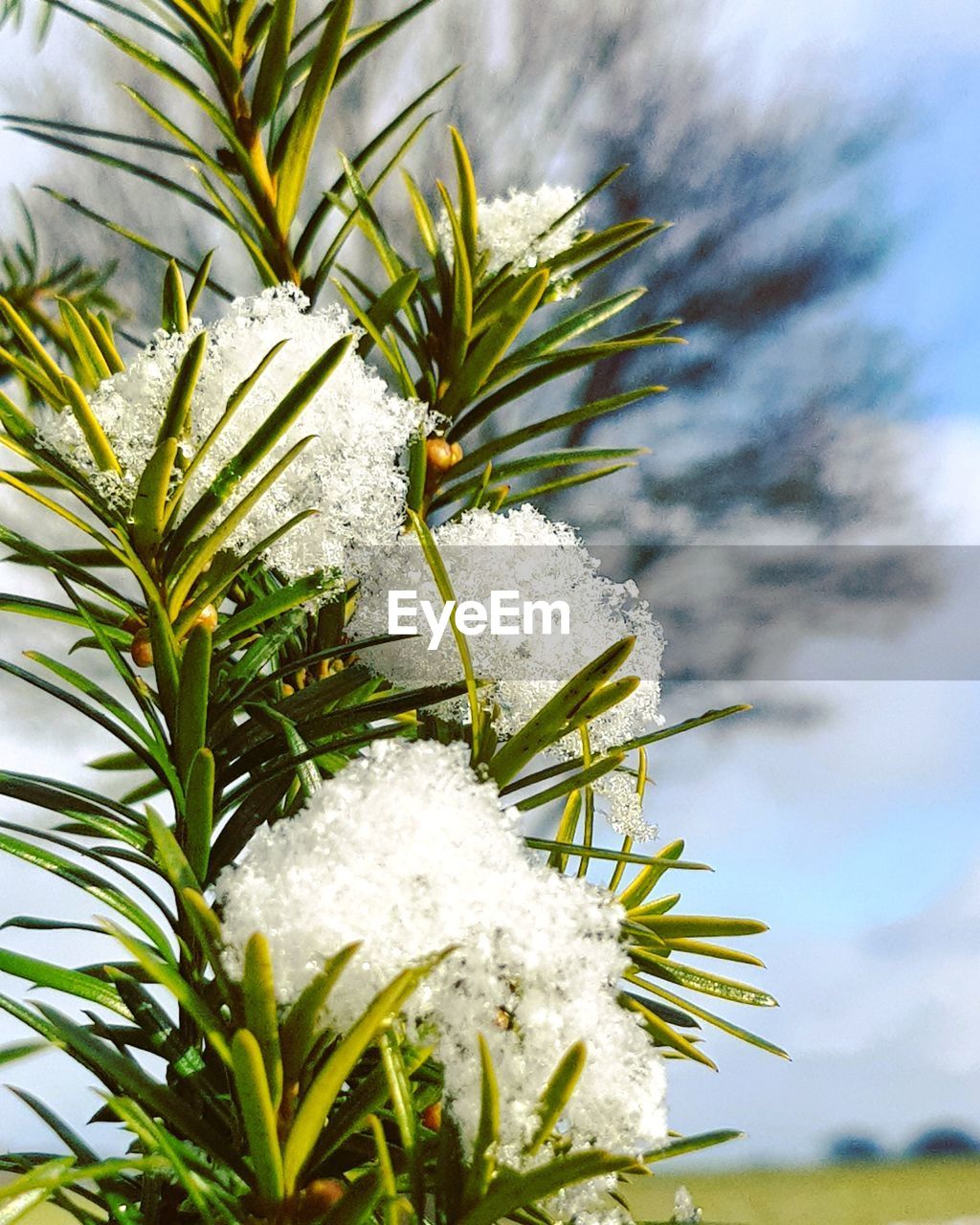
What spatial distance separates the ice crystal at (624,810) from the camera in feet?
1.61

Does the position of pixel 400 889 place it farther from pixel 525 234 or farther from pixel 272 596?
pixel 525 234

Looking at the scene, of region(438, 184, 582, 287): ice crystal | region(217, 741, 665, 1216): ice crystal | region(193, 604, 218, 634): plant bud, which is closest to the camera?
region(217, 741, 665, 1216): ice crystal

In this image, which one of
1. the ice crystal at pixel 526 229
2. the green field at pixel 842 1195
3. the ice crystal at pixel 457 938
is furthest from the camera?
the green field at pixel 842 1195

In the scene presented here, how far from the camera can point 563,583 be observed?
0.44m

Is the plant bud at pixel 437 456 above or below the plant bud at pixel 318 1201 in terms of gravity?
above

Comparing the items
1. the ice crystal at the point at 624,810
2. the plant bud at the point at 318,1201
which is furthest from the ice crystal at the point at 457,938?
the ice crystal at the point at 624,810

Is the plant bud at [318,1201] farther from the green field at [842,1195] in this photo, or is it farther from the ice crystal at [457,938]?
the green field at [842,1195]

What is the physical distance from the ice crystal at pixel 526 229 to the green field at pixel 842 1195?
1.02m

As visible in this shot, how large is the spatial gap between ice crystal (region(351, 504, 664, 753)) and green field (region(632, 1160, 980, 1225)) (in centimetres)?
94

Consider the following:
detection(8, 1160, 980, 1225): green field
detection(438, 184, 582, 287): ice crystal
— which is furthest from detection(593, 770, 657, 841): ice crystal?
detection(8, 1160, 980, 1225): green field

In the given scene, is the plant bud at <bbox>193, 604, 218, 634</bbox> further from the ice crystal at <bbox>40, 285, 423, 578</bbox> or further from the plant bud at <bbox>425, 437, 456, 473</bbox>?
the plant bud at <bbox>425, 437, 456, 473</bbox>

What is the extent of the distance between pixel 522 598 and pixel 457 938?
165mm

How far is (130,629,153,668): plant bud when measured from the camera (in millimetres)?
405

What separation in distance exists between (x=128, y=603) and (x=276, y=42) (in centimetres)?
29
